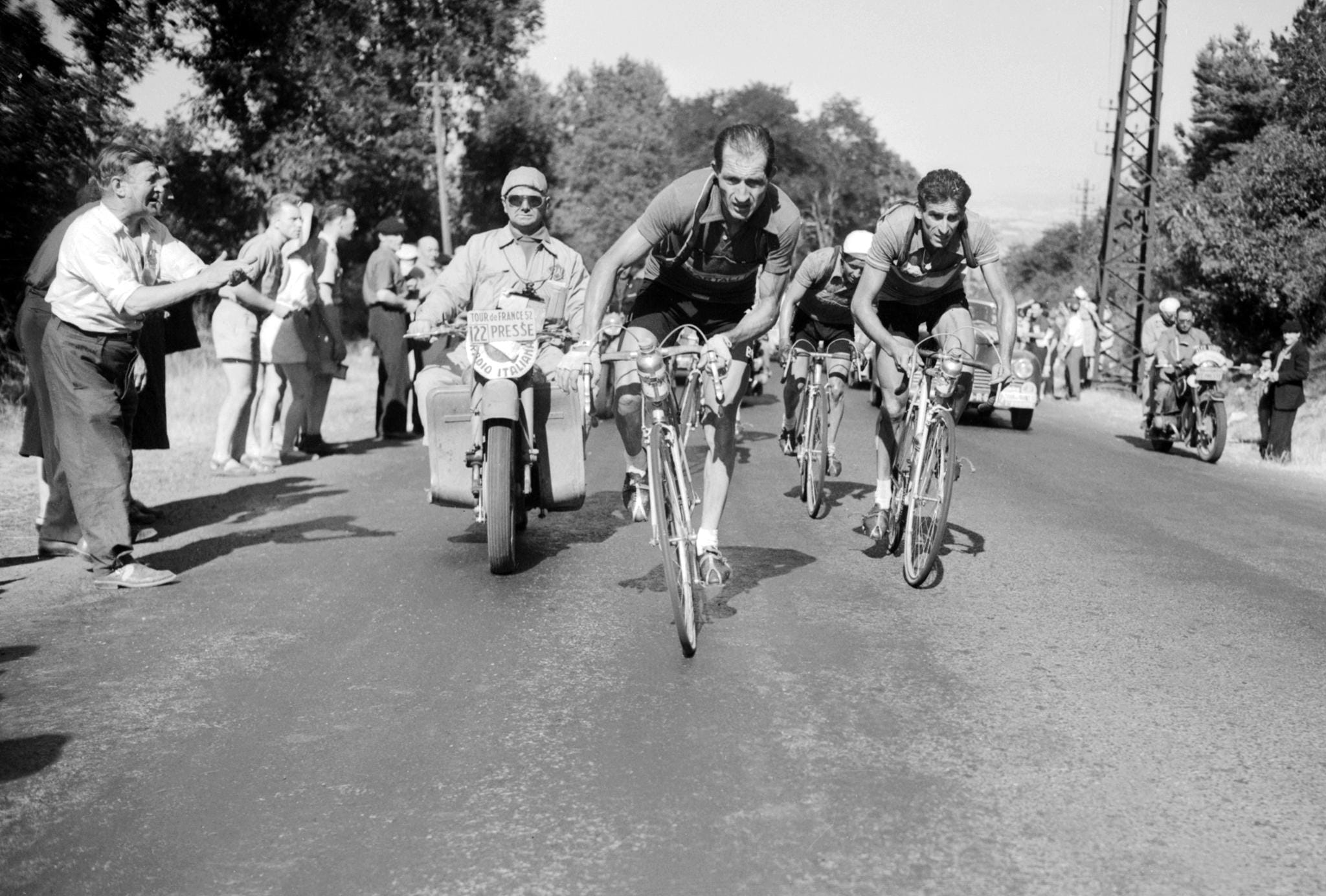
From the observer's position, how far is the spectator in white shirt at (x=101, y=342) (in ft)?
23.4

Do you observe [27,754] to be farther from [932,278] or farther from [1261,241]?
[1261,241]

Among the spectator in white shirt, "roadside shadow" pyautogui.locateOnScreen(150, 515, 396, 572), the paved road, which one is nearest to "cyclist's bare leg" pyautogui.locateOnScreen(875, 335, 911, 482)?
the paved road

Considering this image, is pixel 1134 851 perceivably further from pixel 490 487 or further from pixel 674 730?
pixel 490 487

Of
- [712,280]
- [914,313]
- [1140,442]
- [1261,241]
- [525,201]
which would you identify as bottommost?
[1140,442]

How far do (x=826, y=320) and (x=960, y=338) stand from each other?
3.09 meters

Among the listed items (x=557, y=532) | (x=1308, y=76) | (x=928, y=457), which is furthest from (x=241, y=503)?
(x=1308, y=76)

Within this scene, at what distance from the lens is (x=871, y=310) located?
7.70 meters

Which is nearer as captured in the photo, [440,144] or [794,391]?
[794,391]

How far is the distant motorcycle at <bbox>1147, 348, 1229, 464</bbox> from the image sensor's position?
15.9 metres

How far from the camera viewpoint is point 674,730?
478 centimetres

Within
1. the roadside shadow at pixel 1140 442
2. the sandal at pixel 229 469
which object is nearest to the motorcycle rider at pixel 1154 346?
the roadside shadow at pixel 1140 442

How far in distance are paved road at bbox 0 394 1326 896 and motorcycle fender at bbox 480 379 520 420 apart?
879mm

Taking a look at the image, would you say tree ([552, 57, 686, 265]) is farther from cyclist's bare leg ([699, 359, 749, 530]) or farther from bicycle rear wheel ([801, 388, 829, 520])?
cyclist's bare leg ([699, 359, 749, 530])

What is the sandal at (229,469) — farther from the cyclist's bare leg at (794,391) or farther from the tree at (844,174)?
the tree at (844,174)
